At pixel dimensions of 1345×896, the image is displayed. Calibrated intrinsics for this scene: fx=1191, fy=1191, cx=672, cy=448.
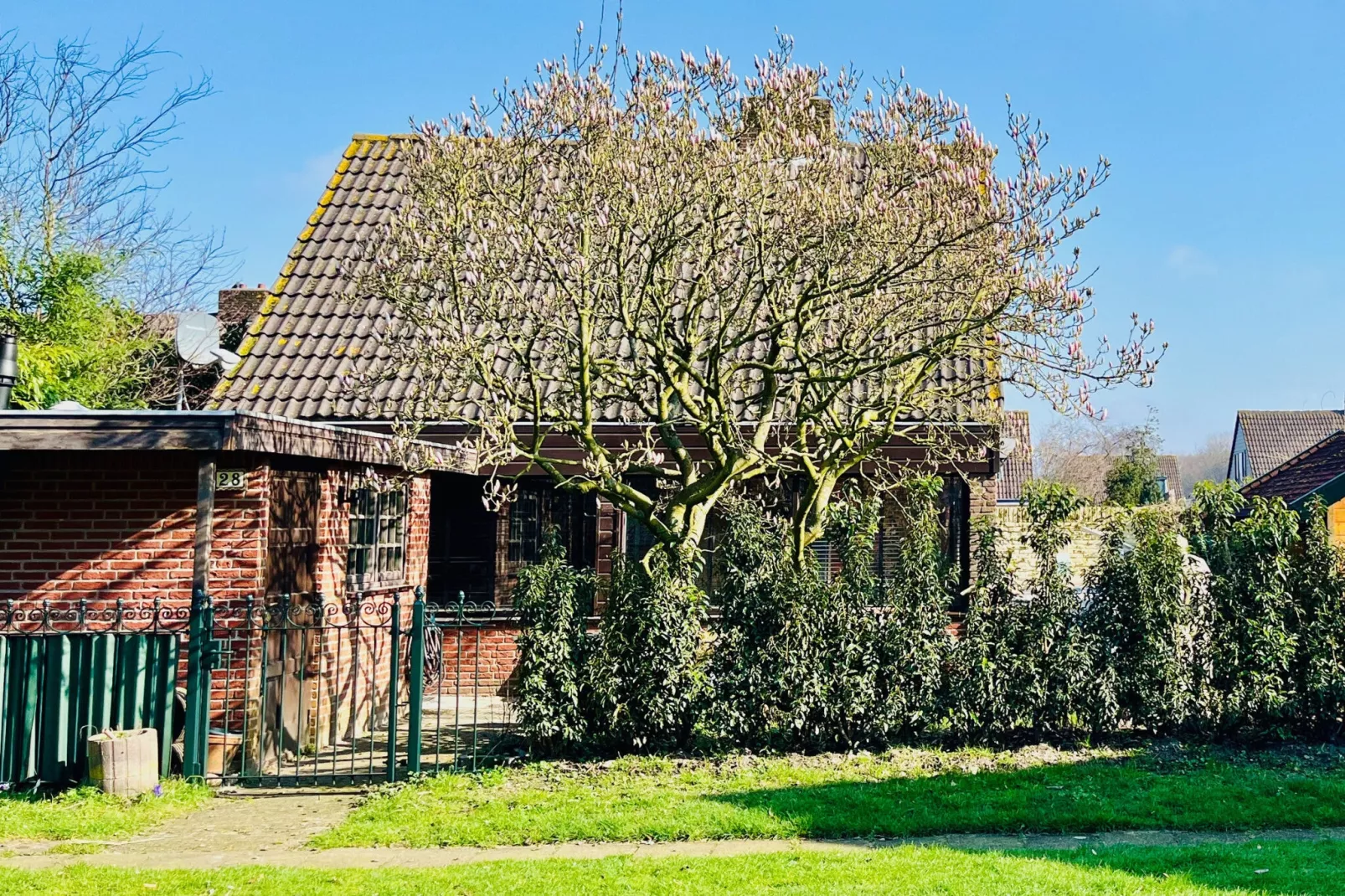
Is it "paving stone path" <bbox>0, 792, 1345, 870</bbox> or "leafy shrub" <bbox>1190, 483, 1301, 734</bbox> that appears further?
"leafy shrub" <bbox>1190, 483, 1301, 734</bbox>

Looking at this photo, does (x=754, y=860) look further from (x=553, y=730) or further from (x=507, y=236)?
(x=507, y=236)

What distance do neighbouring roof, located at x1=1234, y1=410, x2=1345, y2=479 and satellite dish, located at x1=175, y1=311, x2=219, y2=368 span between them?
4798 centimetres

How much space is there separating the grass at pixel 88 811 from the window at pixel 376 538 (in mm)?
3178

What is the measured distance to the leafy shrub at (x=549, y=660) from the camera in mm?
9070

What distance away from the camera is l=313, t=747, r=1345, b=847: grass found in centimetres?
730

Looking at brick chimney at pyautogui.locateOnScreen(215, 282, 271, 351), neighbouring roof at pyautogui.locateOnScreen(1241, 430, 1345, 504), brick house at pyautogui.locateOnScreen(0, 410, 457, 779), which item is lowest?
brick house at pyautogui.locateOnScreen(0, 410, 457, 779)

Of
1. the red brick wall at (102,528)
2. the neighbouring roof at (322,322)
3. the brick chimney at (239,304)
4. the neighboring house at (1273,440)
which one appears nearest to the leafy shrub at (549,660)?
the red brick wall at (102,528)

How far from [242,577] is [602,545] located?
5.12m

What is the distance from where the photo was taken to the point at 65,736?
862 cm

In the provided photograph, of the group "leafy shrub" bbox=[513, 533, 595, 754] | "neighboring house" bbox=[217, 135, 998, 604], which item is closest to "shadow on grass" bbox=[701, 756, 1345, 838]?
"leafy shrub" bbox=[513, 533, 595, 754]

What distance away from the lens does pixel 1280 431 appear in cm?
5259

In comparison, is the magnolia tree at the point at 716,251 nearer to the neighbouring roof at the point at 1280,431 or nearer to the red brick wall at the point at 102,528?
the red brick wall at the point at 102,528

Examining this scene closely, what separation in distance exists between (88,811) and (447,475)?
6.62 meters

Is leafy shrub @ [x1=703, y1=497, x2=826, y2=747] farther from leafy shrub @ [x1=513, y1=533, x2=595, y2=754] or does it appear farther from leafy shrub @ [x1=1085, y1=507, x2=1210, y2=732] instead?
leafy shrub @ [x1=1085, y1=507, x2=1210, y2=732]
